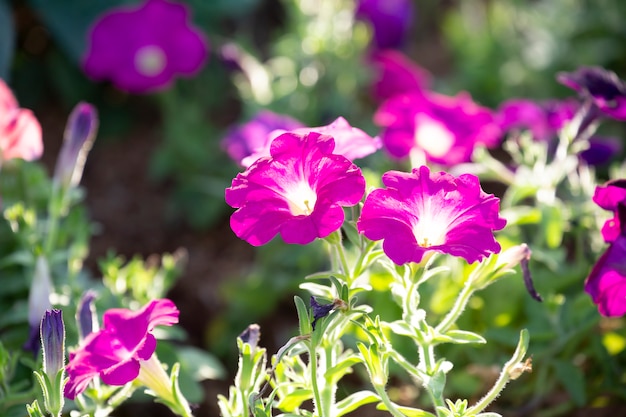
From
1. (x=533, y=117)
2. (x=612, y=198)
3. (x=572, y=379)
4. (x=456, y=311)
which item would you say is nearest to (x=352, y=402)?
(x=456, y=311)

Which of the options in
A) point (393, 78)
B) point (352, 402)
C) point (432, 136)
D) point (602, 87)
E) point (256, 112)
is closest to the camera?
point (352, 402)

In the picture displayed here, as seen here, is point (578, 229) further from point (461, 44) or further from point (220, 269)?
point (461, 44)

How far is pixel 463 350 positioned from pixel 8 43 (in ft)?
5.09

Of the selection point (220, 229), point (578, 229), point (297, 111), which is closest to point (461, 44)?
point (297, 111)

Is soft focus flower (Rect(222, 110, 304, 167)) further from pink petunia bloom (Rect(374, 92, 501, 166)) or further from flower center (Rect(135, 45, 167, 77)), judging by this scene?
flower center (Rect(135, 45, 167, 77))

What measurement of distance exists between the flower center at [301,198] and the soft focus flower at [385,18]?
5.50ft

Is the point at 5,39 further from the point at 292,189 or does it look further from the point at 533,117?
the point at 292,189

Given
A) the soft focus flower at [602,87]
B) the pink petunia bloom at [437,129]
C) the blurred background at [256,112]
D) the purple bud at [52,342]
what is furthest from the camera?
the pink petunia bloom at [437,129]

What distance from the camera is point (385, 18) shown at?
2.61m

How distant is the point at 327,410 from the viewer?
1058mm

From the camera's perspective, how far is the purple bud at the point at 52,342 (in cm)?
98

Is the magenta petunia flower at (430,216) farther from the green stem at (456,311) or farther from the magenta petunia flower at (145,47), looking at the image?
the magenta petunia flower at (145,47)

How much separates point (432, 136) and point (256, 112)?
59 centimetres

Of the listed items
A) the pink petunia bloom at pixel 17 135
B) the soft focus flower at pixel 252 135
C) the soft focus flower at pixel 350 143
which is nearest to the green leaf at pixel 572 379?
the soft focus flower at pixel 350 143
